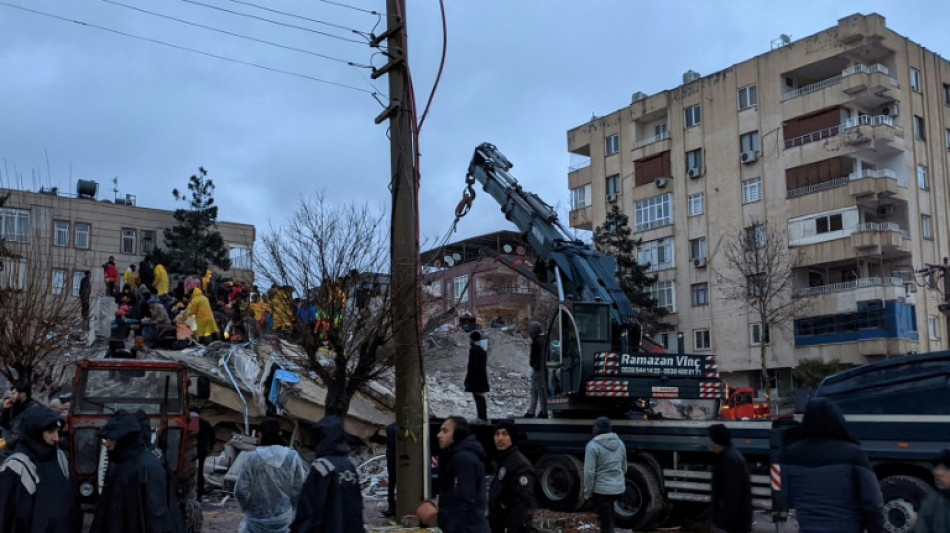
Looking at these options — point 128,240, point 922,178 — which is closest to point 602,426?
point 922,178

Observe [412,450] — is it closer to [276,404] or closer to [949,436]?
[949,436]

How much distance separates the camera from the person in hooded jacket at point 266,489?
830 cm

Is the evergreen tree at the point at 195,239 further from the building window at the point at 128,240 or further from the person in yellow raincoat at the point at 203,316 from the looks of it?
the person in yellow raincoat at the point at 203,316

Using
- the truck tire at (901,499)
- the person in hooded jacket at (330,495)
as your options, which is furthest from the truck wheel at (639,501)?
the person in hooded jacket at (330,495)

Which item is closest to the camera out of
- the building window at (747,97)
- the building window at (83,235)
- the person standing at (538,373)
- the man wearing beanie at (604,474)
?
the man wearing beanie at (604,474)

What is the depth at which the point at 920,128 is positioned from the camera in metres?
45.9

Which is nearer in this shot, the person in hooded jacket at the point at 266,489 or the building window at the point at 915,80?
the person in hooded jacket at the point at 266,489

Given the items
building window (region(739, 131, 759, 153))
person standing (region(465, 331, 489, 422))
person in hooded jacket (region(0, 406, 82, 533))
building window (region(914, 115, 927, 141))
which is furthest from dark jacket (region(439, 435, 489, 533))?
building window (region(914, 115, 927, 141))

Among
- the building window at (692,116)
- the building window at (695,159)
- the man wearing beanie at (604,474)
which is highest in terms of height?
the building window at (692,116)

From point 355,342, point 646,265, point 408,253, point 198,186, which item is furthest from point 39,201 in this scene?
point 408,253

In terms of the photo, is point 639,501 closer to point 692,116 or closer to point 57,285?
point 57,285

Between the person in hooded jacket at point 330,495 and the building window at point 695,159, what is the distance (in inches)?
1791

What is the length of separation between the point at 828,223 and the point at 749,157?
5651 millimetres

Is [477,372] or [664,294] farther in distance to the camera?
[664,294]
